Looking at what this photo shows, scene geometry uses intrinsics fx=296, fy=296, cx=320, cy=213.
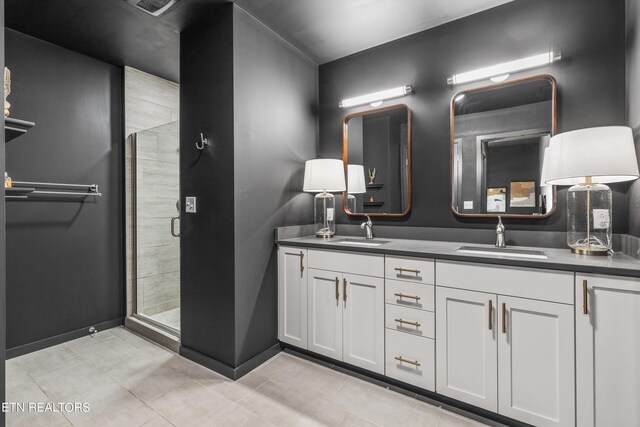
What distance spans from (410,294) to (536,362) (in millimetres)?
644

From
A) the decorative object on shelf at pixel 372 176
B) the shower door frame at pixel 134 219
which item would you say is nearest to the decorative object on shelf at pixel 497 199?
the decorative object on shelf at pixel 372 176

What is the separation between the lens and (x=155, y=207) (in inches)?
119

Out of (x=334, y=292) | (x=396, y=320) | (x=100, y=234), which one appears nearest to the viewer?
(x=396, y=320)

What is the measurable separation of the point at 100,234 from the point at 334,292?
2295 mm

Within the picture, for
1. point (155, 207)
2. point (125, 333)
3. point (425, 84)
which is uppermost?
point (425, 84)

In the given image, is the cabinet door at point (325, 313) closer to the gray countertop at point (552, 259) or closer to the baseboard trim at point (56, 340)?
the gray countertop at point (552, 259)

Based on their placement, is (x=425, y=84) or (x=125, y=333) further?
(x=125, y=333)

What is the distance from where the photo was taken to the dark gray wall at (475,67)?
5.64 ft

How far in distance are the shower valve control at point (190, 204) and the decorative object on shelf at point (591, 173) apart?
2252 millimetres

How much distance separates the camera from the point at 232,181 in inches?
78.8

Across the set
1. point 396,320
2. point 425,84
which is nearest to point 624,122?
point 425,84

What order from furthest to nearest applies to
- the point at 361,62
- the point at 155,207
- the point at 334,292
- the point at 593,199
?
the point at 155,207 → the point at 361,62 → the point at 334,292 → the point at 593,199

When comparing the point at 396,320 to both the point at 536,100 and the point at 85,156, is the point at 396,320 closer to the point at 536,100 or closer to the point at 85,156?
the point at 536,100

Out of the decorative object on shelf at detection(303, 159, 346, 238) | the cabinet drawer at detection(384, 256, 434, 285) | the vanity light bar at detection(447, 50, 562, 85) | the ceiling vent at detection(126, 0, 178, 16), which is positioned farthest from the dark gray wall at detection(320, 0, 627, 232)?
the ceiling vent at detection(126, 0, 178, 16)
